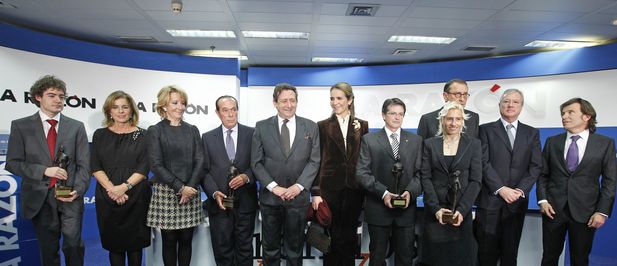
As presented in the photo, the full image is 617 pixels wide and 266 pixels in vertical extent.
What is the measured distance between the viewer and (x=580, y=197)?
2695mm

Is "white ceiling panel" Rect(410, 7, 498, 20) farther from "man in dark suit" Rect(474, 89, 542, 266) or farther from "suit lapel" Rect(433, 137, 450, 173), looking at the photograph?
"suit lapel" Rect(433, 137, 450, 173)

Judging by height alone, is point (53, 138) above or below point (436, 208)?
above

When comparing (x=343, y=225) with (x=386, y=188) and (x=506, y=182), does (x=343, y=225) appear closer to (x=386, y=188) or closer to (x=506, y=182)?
(x=386, y=188)

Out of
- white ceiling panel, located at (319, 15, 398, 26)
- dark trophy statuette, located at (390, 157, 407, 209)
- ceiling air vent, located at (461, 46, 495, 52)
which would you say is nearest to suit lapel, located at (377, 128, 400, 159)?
dark trophy statuette, located at (390, 157, 407, 209)

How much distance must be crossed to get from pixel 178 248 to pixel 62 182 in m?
1.00

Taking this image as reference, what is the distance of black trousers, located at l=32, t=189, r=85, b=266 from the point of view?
8.70 feet

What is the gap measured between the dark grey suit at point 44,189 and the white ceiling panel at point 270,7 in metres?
2.76

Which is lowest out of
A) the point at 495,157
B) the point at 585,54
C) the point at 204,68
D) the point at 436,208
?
the point at 436,208

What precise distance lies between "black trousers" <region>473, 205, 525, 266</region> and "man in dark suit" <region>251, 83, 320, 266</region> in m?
1.50

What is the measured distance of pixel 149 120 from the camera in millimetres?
6523

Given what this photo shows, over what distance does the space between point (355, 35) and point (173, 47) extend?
367 centimetres

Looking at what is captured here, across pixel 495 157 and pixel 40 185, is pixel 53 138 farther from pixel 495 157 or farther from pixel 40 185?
pixel 495 157

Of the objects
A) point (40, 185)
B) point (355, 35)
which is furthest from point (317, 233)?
point (355, 35)

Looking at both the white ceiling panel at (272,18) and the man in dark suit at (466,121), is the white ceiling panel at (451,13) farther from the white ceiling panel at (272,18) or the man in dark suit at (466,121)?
the man in dark suit at (466,121)
